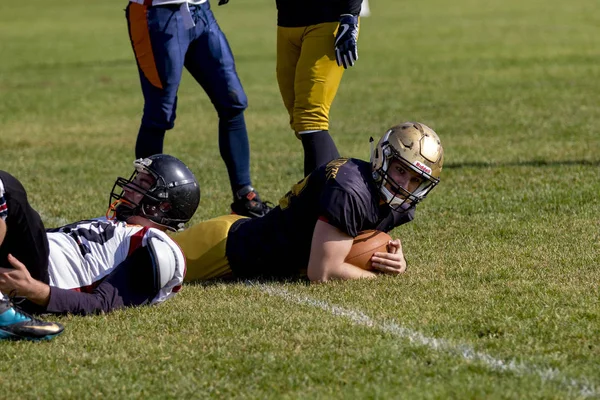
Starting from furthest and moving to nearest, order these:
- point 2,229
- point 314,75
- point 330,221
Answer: point 314,75 < point 330,221 < point 2,229

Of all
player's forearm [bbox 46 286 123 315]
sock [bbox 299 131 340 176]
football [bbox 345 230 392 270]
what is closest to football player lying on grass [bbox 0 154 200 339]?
player's forearm [bbox 46 286 123 315]

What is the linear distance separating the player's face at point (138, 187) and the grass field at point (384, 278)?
0.59 m

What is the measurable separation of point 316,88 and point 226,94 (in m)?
0.81

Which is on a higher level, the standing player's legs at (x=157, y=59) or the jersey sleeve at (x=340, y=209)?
the standing player's legs at (x=157, y=59)

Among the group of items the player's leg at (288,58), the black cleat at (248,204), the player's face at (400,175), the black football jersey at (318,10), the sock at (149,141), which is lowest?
the black cleat at (248,204)

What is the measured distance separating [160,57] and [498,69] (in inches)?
504

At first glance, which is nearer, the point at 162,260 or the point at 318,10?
the point at 162,260

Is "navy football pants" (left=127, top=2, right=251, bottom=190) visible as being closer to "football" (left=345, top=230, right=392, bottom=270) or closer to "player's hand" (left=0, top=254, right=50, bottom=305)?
"football" (left=345, top=230, right=392, bottom=270)

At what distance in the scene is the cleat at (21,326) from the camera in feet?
15.5

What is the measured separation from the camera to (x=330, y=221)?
5.52 m

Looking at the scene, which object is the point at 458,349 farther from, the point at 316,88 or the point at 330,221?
the point at 316,88

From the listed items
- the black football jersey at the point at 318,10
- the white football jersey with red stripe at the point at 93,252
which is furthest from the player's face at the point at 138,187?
the black football jersey at the point at 318,10

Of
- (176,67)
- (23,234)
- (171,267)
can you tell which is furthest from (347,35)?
(23,234)

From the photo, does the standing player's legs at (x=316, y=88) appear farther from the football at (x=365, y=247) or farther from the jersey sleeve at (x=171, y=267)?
the jersey sleeve at (x=171, y=267)
